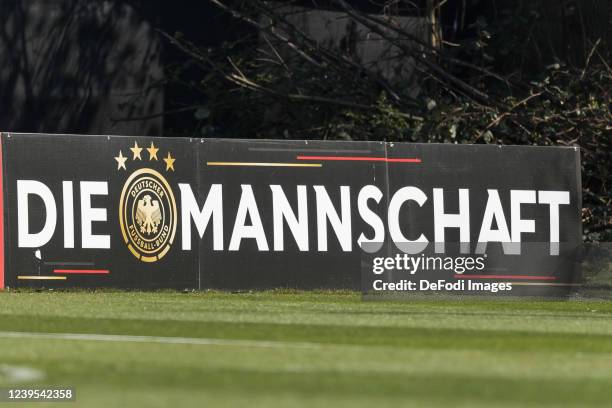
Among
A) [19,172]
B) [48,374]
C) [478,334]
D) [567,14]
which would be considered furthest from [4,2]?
[48,374]

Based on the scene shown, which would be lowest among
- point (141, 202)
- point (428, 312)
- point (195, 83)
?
point (428, 312)

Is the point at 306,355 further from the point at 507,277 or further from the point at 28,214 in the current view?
the point at 507,277

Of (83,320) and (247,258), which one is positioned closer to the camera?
(83,320)

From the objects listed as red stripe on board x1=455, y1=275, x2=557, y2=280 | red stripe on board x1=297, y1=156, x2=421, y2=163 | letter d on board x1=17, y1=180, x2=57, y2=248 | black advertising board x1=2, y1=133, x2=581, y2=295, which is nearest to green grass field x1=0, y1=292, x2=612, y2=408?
letter d on board x1=17, y1=180, x2=57, y2=248

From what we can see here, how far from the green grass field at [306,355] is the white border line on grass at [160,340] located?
1cm

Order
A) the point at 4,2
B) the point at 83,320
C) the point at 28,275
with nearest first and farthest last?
the point at 83,320 → the point at 28,275 → the point at 4,2

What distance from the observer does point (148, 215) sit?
1622cm

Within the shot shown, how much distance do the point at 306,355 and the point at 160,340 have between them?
1.24 meters

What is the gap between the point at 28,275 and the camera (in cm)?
1569

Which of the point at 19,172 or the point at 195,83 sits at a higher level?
the point at 195,83

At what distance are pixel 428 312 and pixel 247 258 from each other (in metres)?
4.00

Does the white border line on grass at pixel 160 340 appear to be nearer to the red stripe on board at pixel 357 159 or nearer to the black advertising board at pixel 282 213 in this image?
the black advertising board at pixel 282 213

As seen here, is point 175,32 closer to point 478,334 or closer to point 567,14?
point 567,14

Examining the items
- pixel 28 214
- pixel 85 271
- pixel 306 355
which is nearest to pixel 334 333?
pixel 306 355
